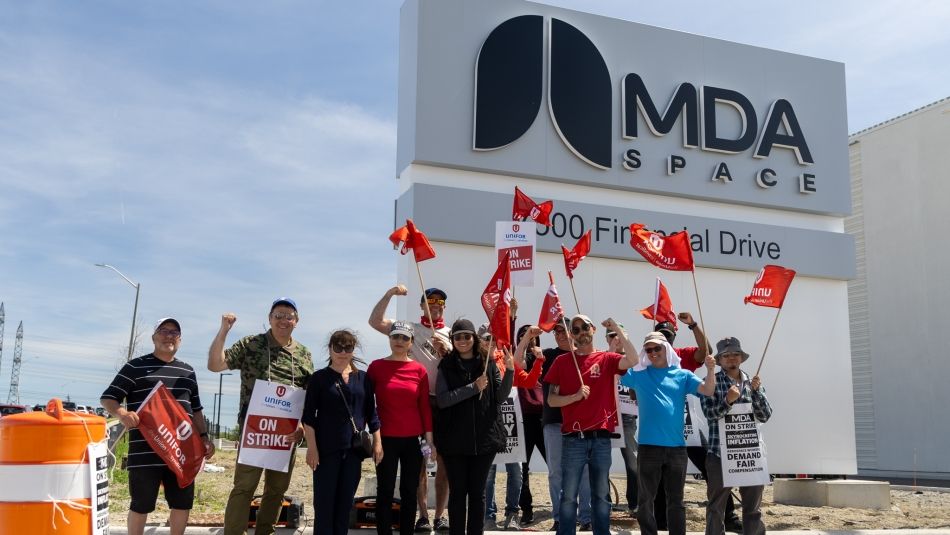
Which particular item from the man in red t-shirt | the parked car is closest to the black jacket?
the man in red t-shirt

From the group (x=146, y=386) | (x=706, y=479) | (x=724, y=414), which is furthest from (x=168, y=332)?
(x=706, y=479)

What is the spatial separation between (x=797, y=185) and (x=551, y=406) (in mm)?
8985

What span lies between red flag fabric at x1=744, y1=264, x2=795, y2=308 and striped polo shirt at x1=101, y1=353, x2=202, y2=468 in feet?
18.6

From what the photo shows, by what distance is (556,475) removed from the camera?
7.34 metres

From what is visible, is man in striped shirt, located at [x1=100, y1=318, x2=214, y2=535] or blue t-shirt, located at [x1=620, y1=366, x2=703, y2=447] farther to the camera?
blue t-shirt, located at [x1=620, y1=366, x2=703, y2=447]

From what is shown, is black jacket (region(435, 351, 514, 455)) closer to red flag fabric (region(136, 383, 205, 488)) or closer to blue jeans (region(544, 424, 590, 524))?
blue jeans (region(544, 424, 590, 524))

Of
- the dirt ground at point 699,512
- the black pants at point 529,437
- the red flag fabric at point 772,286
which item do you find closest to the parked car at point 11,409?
the dirt ground at point 699,512

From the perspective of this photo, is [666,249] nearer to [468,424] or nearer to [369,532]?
[468,424]

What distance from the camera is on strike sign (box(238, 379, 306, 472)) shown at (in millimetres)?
6164

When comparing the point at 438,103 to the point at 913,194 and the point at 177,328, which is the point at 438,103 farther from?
the point at 913,194

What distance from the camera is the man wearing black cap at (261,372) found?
242 inches

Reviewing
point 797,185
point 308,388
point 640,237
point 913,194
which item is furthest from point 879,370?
point 308,388

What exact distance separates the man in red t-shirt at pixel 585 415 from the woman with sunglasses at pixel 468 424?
0.63 m

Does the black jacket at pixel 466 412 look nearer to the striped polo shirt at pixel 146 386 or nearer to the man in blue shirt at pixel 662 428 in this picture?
the man in blue shirt at pixel 662 428
